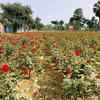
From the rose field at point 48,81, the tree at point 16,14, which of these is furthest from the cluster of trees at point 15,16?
the rose field at point 48,81

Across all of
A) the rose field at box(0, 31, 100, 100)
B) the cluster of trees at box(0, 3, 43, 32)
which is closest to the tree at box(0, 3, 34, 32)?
the cluster of trees at box(0, 3, 43, 32)

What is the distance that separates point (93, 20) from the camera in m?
72.4

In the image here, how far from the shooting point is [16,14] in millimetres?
55875

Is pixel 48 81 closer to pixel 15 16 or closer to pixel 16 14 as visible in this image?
pixel 15 16

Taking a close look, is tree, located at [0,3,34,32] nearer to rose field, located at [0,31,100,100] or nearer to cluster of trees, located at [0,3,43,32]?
cluster of trees, located at [0,3,43,32]

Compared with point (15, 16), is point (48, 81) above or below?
below

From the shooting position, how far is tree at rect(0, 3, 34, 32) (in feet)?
178

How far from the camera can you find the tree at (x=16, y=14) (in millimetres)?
54250

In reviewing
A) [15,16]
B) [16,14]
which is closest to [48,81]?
[15,16]

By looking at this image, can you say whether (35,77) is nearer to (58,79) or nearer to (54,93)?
(58,79)

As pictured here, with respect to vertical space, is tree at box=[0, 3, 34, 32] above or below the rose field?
above

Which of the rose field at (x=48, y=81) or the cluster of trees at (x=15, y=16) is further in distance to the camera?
the cluster of trees at (x=15, y=16)

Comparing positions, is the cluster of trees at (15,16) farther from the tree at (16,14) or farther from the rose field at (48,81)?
the rose field at (48,81)

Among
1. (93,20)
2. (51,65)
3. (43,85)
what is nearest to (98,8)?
(93,20)
